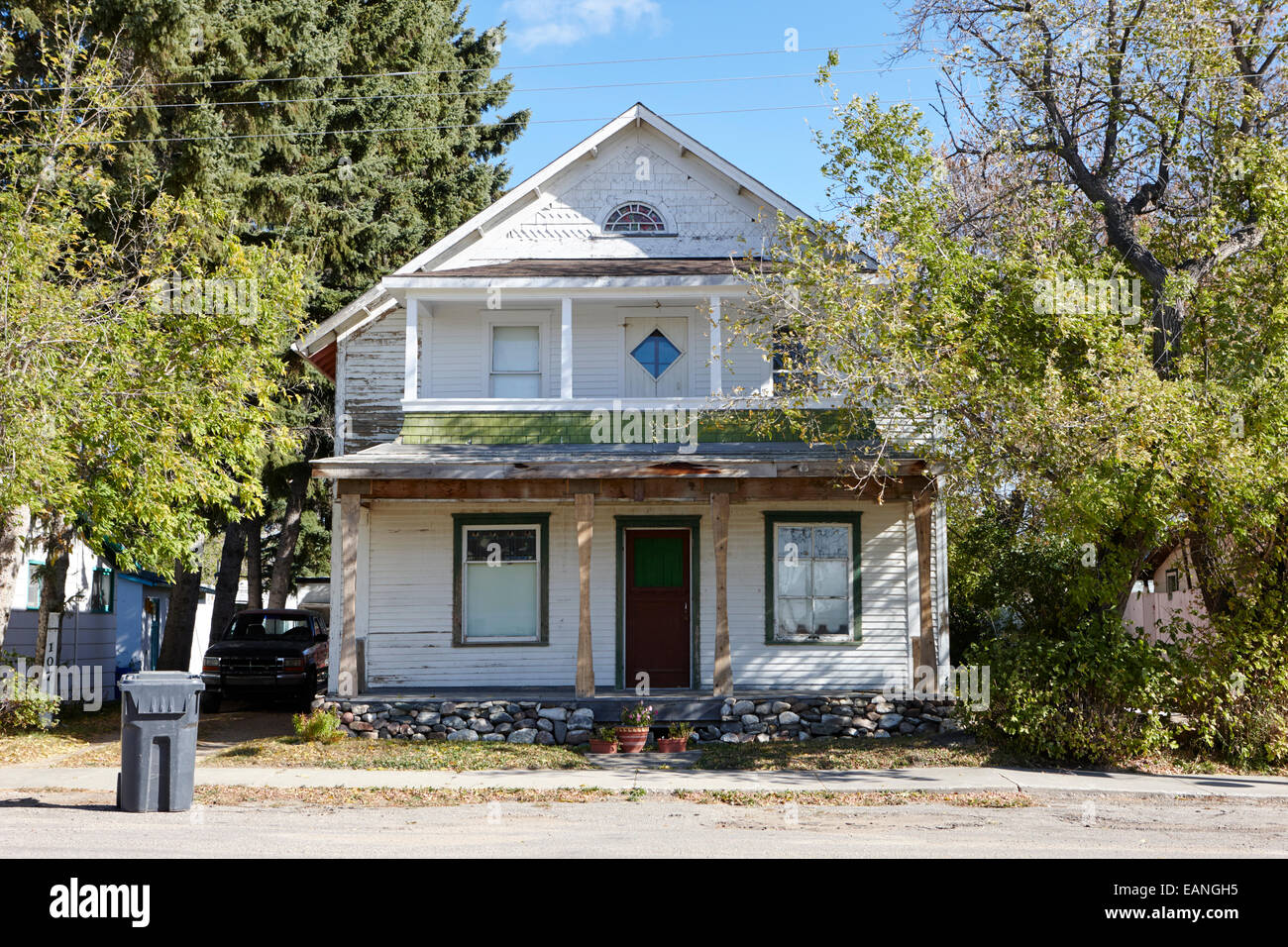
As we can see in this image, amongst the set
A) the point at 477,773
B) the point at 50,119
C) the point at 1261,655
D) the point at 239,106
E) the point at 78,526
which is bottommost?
the point at 477,773

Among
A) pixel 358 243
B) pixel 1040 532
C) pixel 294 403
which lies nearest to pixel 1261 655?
pixel 1040 532

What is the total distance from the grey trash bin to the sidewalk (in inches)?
64.0

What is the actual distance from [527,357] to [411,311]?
80.3 inches

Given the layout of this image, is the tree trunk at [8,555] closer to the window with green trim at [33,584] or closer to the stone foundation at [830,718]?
the window with green trim at [33,584]

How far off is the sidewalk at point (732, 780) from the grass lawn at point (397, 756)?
0.28 meters

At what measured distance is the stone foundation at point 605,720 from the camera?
14555 mm

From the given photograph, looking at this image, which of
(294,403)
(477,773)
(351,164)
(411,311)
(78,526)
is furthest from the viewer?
(351,164)

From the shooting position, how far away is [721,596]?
15.0m

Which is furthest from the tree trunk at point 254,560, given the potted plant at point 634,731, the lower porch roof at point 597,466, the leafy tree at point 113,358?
the potted plant at point 634,731

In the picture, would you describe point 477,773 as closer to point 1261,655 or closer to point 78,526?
point 78,526

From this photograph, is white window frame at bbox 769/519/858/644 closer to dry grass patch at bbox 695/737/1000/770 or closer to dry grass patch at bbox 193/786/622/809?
dry grass patch at bbox 695/737/1000/770

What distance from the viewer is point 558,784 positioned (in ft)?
38.5

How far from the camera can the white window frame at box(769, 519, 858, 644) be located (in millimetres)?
16500

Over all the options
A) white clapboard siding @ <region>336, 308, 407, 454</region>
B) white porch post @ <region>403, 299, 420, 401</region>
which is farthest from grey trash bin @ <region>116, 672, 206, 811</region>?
white clapboard siding @ <region>336, 308, 407, 454</region>
